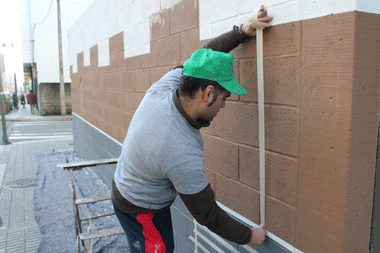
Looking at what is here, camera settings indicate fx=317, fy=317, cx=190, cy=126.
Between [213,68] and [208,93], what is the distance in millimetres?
139

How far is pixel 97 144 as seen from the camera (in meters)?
6.41

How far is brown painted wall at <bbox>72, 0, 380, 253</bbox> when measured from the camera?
149cm

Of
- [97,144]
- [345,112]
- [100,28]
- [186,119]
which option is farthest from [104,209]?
[345,112]

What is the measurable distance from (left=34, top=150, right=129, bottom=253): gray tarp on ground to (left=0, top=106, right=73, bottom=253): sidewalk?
115mm

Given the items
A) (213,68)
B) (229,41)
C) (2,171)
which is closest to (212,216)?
(213,68)

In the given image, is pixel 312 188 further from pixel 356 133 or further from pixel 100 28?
pixel 100 28

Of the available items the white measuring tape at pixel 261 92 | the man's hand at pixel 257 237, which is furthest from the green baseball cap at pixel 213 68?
the man's hand at pixel 257 237

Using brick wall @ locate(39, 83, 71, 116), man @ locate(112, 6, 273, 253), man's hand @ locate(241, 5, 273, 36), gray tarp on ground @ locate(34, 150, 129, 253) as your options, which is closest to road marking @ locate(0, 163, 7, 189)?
gray tarp on ground @ locate(34, 150, 129, 253)

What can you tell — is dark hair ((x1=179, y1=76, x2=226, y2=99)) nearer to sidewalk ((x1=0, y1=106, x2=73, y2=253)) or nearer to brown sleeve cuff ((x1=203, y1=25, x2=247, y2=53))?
brown sleeve cuff ((x1=203, y1=25, x2=247, y2=53))

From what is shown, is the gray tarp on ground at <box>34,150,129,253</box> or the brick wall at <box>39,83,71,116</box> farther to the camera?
the brick wall at <box>39,83,71,116</box>

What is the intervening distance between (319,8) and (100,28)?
493cm

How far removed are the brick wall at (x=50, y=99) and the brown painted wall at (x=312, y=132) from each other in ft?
74.6

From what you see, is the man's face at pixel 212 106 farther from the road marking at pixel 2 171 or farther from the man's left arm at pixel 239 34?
the road marking at pixel 2 171

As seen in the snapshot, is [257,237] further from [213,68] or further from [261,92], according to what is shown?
[213,68]
